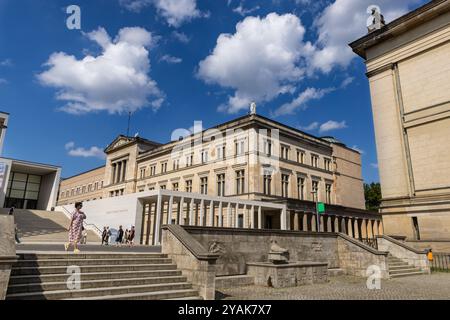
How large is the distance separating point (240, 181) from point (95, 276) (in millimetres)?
31143

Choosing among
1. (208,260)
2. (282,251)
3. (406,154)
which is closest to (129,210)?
(282,251)

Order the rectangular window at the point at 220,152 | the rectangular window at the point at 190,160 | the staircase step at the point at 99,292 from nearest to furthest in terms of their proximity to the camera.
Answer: the staircase step at the point at 99,292 → the rectangular window at the point at 220,152 → the rectangular window at the point at 190,160

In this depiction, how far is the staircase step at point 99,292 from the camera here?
768 cm

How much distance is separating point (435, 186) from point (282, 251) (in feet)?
45.4

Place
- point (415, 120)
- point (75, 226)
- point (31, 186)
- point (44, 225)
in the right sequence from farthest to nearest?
point (31, 186) < point (44, 225) < point (415, 120) < point (75, 226)

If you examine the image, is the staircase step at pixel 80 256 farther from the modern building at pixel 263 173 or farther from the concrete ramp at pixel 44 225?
the concrete ramp at pixel 44 225

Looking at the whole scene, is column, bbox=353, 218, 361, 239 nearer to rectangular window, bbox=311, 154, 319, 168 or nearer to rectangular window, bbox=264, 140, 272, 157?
rectangular window, bbox=311, 154, 319, 168

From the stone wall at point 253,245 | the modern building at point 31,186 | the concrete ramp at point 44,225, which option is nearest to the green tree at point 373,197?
the stone wall at point 253,245

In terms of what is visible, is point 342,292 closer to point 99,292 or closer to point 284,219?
point 99,292

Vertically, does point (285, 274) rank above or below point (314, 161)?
below

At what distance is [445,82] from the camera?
21688 mm

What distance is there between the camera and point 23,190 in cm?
5172

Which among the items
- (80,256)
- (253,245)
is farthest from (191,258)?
(253,245)

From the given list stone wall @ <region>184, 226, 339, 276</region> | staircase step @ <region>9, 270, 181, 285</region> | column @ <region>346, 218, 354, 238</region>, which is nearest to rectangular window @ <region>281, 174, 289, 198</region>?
column @ <region>346, 218, 354, 238</region>
